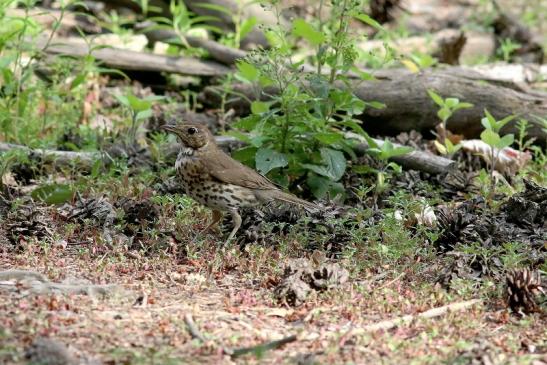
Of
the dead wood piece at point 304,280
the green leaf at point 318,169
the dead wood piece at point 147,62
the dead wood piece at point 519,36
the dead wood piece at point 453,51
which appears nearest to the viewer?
the dead wood piece at point 304,280

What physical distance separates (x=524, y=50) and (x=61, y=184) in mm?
7284

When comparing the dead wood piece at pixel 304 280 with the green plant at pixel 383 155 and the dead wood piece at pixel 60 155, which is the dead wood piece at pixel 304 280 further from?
the dead wood piece at pixel 60 155

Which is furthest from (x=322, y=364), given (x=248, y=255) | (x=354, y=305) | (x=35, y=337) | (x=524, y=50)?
(x=524, y=50)

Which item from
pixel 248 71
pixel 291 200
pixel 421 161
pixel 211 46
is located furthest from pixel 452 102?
pixel 211 46

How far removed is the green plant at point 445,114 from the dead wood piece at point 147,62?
2482 millimetres

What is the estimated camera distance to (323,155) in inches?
295

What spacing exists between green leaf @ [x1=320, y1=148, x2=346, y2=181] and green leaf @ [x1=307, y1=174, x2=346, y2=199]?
0.53 feet

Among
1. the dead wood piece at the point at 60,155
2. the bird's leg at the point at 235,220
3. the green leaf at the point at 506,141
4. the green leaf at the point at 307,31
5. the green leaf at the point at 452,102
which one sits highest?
the green leaf at the point at 307,31

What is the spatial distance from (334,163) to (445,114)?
1.55 m

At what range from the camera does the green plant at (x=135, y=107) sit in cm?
823

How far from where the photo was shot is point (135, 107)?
8.29 metres

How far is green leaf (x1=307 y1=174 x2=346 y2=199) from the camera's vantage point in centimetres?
757

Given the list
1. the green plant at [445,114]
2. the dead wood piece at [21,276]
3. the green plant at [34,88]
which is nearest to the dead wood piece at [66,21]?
the green plant at [34,88]

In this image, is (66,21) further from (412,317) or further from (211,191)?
(412,317)
